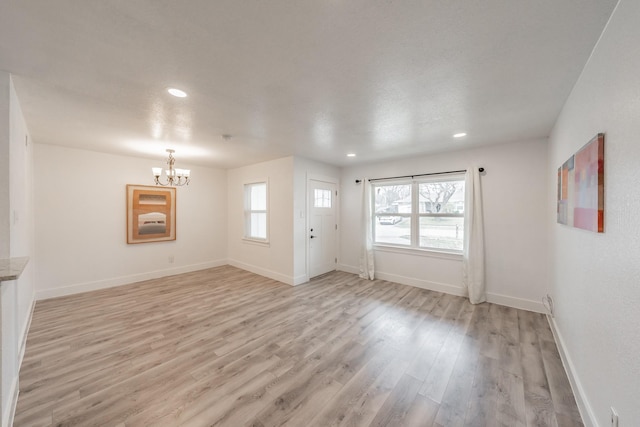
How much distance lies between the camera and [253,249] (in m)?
5.33

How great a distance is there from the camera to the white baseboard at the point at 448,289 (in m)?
3.32

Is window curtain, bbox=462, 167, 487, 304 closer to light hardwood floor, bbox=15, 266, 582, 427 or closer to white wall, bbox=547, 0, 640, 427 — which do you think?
light hardwood floor, bbox=15, 266, 582, 427

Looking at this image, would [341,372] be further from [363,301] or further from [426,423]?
[363,301]

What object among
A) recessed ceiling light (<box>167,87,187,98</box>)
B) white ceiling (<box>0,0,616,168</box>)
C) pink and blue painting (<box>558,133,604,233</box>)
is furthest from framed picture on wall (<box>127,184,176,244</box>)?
pink and blue painting (<box>558,133,604,233</box>)

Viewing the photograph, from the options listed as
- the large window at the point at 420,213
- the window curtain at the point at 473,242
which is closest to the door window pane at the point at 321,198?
the large window at the point at 420,213

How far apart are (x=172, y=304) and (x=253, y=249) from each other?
6.64 feet

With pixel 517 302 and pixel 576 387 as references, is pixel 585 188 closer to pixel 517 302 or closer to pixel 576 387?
pixel 576 387

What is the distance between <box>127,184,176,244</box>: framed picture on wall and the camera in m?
4.54

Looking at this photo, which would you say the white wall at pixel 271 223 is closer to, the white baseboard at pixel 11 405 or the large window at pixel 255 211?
the large window at pixel 255 211

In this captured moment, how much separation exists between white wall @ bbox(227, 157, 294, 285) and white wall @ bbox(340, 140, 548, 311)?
242 centimetres

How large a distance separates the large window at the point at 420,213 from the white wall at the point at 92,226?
427cm

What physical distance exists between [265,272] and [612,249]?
475 centimetres

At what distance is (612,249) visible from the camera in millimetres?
1257

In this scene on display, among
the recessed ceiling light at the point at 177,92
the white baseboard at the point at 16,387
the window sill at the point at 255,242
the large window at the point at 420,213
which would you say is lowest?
the white baseboard at the point at 16,387
